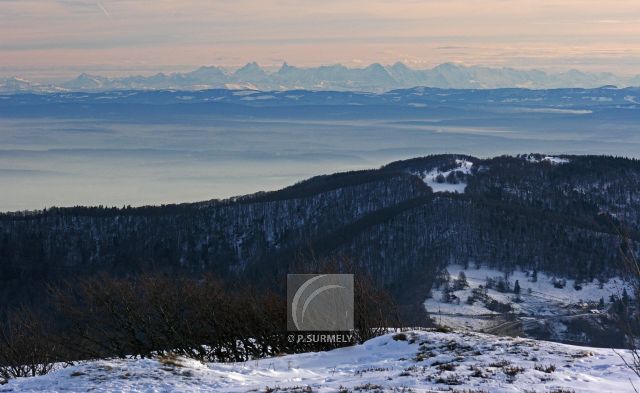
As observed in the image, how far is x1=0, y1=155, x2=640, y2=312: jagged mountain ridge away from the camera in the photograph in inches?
4225

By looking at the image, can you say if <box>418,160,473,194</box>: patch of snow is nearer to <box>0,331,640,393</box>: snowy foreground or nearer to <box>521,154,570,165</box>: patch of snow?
<box>521,154,570,165</box>: patch of snow

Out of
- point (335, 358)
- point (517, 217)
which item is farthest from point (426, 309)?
point (335, 358)

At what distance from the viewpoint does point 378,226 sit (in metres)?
117

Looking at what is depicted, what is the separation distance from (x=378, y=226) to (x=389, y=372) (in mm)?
98359

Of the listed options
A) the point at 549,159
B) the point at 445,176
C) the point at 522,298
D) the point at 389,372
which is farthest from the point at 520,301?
the point at 549,159

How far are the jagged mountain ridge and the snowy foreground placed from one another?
3105 inches

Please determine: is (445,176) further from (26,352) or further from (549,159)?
(26,352)

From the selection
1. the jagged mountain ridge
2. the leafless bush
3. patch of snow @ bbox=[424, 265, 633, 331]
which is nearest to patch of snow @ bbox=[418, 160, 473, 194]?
the jagged mountain ridge

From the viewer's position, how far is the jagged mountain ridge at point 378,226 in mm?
107312

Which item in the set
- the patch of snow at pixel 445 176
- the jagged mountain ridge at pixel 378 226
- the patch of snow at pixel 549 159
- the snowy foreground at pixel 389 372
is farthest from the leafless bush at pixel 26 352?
the patch of snow at pixel 549 159

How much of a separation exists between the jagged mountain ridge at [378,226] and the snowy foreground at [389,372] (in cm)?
7886

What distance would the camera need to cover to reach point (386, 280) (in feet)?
323

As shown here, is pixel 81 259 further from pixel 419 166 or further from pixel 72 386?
pixel 72 386

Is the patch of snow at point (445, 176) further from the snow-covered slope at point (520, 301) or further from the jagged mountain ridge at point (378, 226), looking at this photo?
the snow-covered slope at point (520, 301)
